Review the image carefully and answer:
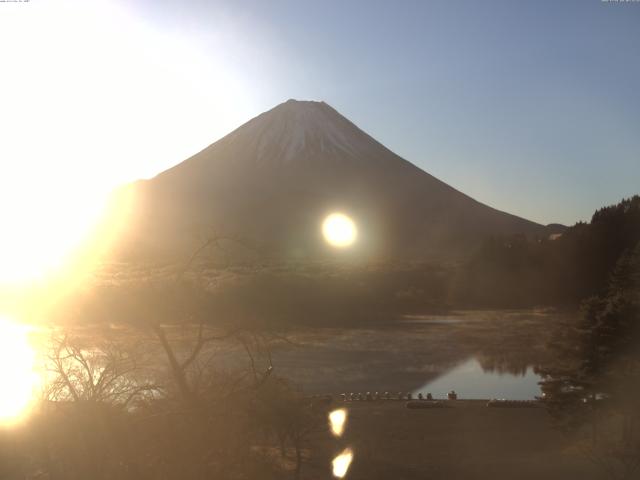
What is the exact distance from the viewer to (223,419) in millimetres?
4438

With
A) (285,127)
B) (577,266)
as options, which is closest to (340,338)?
(577,266)

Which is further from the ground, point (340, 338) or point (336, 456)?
point (340, 338)

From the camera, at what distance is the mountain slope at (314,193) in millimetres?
123562

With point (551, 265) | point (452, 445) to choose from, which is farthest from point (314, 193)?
point (452, 445)

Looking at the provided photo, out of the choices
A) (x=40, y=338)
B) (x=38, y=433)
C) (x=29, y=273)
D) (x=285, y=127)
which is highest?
(x=285, y=127)

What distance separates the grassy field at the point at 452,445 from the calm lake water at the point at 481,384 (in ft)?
13.8

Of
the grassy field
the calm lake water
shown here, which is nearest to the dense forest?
the calm lake water

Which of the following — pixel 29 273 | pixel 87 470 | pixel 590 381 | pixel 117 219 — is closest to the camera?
pixel 87 470

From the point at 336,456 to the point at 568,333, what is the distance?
791cm

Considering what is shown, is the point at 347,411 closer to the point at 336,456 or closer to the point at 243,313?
the point at 336,456

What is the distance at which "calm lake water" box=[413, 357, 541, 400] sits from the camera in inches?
1226

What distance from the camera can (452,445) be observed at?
68.7 feet

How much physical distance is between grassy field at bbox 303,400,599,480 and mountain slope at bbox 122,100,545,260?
85.3 meters

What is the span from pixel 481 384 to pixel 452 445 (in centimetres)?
1315
